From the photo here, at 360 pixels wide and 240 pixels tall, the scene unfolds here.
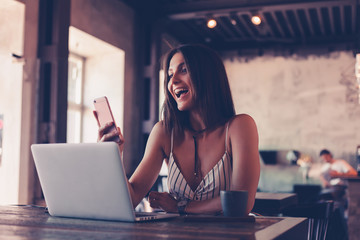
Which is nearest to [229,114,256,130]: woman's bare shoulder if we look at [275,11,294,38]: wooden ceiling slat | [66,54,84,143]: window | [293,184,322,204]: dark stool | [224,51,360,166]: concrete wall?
[66,54,84,143]: window

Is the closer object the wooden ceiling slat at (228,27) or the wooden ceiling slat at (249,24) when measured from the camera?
the wooden ceiling slat at (249,24)

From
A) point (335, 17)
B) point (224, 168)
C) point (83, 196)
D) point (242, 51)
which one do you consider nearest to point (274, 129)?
point (242, 51)

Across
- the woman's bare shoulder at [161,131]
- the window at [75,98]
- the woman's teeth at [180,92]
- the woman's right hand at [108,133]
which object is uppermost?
the window at [75,98]

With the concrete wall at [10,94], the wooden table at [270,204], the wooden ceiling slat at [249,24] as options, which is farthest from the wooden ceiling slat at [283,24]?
the wooden table at [270,204]

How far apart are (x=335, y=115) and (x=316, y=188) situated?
1437 mm

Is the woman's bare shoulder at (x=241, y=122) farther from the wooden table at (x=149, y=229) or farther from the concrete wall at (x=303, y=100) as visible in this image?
the concrete wall at (x=303, y=100)

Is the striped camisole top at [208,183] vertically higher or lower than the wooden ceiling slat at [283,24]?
lower

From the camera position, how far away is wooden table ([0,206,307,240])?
966 mm

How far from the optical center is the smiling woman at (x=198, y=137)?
1711 mm

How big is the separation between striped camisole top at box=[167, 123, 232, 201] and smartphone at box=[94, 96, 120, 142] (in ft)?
1.20

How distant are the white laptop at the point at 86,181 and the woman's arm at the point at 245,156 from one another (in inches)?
16.0

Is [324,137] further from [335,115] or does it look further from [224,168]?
[224,168]

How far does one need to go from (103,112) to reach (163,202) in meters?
0.36

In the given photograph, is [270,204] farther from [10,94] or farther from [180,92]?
[10,94]
